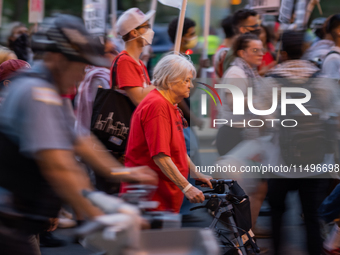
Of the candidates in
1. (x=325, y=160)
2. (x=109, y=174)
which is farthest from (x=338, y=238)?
(x=109, y=174)

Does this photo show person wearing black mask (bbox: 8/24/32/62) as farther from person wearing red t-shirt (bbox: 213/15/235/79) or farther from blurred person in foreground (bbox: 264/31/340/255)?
blurred person in foreground (bbox: 264/31/340/255)

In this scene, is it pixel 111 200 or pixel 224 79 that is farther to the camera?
pixel 224 79

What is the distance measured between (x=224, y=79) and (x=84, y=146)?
2.55 meters

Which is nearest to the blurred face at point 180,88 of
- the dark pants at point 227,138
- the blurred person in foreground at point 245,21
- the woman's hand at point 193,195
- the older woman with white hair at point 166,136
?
the older woman with white hair at point 166,136

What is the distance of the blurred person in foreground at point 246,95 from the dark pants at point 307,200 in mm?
419

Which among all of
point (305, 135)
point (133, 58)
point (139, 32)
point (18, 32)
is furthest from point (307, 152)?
Answer: point (18, 32)

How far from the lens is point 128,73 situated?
419 cm

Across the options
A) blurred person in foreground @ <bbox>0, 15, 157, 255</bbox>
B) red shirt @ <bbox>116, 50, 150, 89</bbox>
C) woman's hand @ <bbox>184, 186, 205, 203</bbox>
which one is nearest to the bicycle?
woman's hand @ <bbox>184, 186, 205, 203</bbox>

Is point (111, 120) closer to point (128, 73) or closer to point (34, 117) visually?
point (128, 73)

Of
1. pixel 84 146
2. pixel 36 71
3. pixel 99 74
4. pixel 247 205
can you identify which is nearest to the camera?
pixel 36 71

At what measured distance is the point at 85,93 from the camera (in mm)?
4684

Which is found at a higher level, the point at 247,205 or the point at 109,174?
the point at 109,174

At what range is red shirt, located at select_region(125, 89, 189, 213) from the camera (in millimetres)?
3293

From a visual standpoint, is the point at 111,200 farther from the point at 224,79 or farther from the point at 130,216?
the point at 224,79
